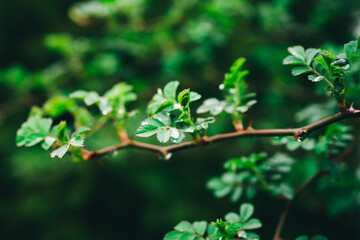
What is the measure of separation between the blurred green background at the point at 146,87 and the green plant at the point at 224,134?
53 centimetres

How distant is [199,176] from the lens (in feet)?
6.00

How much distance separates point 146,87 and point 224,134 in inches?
42.1

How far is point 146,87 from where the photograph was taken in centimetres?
162

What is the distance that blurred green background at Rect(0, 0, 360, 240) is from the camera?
1.43m

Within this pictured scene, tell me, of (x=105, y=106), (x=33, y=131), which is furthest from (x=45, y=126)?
(x=105, y=106)

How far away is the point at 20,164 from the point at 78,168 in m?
0.34

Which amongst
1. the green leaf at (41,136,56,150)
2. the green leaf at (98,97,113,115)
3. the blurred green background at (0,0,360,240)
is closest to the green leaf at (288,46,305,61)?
the green leaf at (98,97,113,115)

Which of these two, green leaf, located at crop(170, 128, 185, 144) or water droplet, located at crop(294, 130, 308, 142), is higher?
green leaf, located at crop(170, 128, 185, 144)

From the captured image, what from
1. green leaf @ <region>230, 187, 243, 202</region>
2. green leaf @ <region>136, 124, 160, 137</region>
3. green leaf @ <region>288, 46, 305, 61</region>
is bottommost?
green leaf @ <region>230, 187, 243, 202</region>

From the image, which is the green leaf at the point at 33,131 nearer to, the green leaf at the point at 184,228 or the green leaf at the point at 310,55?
the green leaf at the point at 184,228

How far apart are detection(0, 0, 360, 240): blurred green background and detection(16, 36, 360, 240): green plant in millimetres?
535

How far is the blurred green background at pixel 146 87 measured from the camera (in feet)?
4.70

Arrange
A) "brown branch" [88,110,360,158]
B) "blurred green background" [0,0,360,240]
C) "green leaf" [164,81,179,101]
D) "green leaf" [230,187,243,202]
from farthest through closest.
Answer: "blurred green background" [0,0,360,240]
"green leaf" [230,187,243,202]
"green leaf" [164,81,179,101]
"brown branch" [88,110,360,158]

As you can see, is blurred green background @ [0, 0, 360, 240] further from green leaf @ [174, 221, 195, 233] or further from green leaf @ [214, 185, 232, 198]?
green leaf @ [174, 221, 195, 233]
